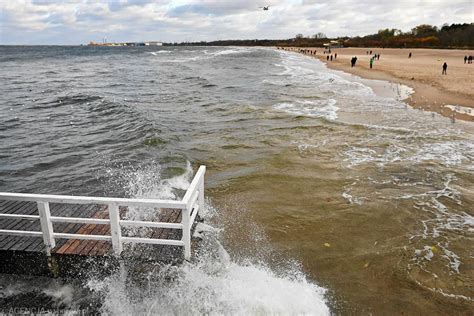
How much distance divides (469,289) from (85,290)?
25.1ft

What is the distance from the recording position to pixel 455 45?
11119cm

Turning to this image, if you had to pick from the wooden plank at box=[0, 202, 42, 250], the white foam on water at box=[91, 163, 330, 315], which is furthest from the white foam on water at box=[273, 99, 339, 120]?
the wooden plank at box=[0, 202, 42, 250]

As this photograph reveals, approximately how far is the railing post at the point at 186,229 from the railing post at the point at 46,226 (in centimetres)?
253

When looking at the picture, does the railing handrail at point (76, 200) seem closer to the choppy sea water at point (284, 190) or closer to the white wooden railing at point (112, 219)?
the white wooden railing at point (112, 219)

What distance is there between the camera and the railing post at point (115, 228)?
630 centimetres

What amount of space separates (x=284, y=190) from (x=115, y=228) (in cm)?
623

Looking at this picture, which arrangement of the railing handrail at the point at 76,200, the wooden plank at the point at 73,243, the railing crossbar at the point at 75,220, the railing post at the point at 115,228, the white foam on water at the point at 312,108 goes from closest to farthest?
the railing handrail at the point at 76,200
the railing post at the point at 115,228
the railing crossbar at the point at 75,220
the wooden plank at the point at 73,243
the white foam on water at the point at 312,108

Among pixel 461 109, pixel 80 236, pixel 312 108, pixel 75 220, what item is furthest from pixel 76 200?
pixel 461 109

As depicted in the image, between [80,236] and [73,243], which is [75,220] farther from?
[73,243]

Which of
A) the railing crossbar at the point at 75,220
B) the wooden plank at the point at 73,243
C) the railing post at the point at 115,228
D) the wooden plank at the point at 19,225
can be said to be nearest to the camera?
the railing post at the point at 115,228

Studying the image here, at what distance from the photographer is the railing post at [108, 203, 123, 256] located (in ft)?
20.7

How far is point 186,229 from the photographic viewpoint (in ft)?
21.4

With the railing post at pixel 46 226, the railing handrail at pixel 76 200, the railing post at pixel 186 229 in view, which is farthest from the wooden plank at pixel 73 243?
the railing post at pixel 186 229

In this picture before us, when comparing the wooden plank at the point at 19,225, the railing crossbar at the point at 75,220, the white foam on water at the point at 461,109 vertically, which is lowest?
the white foam on water at the point at 461,109
